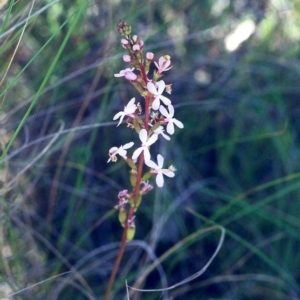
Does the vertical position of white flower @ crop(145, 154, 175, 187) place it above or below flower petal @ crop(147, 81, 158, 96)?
below

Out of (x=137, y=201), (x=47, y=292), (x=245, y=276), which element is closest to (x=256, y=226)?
(x=245, y=276)

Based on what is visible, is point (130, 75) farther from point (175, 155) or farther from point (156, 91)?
point (175, 155)

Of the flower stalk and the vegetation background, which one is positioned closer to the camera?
the flower stalk

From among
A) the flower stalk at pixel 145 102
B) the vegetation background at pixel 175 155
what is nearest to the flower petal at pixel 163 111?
the flower stalk at pixel 145 102

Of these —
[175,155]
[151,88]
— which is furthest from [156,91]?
[175,155]

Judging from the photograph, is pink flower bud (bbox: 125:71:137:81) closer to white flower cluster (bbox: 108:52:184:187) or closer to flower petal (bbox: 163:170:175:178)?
white flower cluster (bbox: 108:52:184:187)

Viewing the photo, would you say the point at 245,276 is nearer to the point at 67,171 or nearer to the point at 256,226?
the point at 256,226

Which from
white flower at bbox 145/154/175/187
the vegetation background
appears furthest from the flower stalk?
the vegetation background

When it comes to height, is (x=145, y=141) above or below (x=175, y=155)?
below

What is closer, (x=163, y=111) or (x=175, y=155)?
(x=163, y=111)

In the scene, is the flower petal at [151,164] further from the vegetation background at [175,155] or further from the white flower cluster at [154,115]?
the vegetation background at [175,155]
